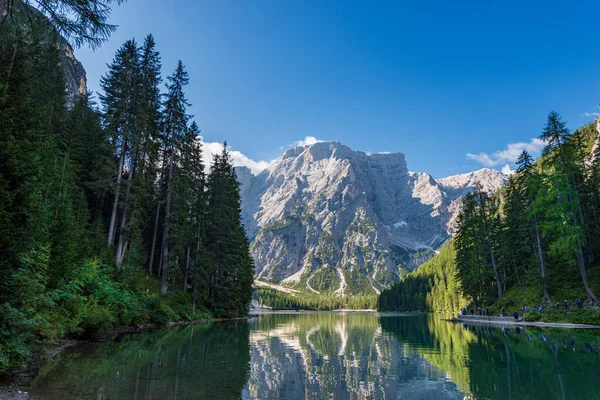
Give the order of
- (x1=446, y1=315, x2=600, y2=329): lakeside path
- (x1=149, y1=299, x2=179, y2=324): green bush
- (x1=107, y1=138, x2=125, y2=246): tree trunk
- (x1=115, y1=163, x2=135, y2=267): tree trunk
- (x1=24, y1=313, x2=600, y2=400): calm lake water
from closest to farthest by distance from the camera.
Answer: (x1=24, y1=313, x2=600, y2=400): calm lake water, (x1=446, y1=315, x2=600, y2=329): lakeside path, (x1=115, y1=163, x2=135, y2=267): tree trunk, (x1=149, y1=299, x2=179, y2=324): green bush, (x1=107, y1=138, x2=125, y2=246): tree trunk

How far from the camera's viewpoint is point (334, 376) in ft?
42.7

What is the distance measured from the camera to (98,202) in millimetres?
40281

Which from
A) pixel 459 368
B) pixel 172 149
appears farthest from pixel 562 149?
pixel 172 149

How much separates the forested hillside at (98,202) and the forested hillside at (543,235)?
37.5 meters

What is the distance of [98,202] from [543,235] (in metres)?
50.2

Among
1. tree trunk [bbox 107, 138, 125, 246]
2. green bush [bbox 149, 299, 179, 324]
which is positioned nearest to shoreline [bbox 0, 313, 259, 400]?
green bush [bbox 149, 299, 179, 324]

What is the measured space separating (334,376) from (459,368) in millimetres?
5474

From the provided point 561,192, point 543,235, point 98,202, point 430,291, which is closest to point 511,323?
point 543,235

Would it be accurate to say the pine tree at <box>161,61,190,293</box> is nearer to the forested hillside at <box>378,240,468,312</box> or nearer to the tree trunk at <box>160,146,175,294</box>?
the tree trunk at <box>160,146,175,294</box>

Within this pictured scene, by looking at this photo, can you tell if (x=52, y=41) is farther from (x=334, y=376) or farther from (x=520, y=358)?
(x=520, y=358)

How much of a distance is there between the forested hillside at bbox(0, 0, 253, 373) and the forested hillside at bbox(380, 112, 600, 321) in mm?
37503

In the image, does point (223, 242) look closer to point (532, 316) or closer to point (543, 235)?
point (532, 316)

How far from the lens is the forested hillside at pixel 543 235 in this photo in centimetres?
3831

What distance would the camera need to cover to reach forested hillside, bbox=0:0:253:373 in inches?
401
